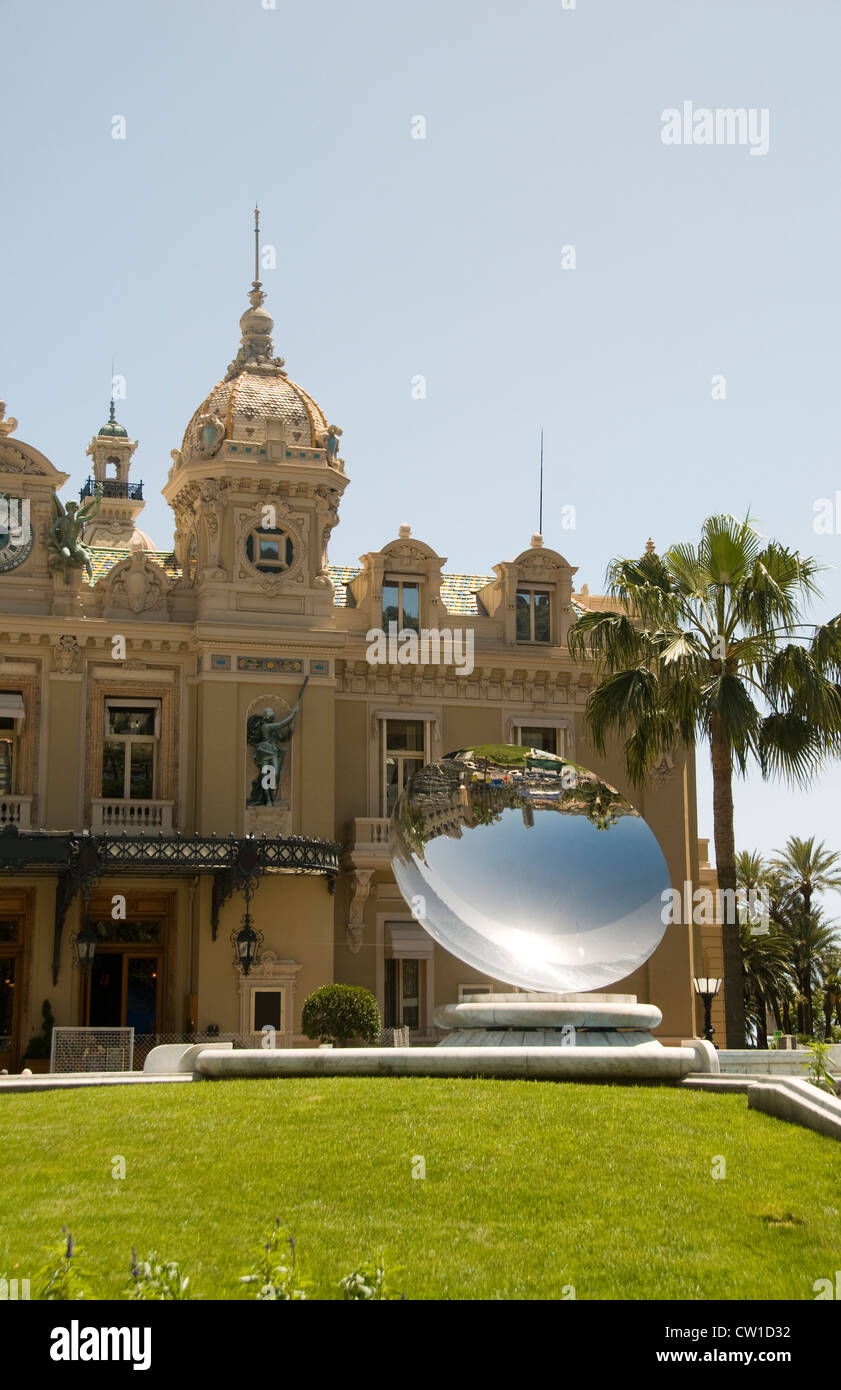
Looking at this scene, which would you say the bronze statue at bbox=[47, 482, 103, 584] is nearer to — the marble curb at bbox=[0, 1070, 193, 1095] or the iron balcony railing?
the marble curb at bbox=[0, 1070, 193, 1095]

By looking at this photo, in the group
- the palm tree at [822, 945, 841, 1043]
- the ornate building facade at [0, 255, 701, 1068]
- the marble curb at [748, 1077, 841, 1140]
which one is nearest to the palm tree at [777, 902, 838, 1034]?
the palm tree at [822, 945, 841, 1043]

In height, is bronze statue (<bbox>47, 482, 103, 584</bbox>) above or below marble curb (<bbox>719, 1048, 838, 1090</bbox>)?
above

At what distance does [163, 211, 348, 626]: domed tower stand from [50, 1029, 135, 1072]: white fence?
38.4ft

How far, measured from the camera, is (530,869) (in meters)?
25.9

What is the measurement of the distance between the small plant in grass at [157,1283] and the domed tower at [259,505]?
90.0ft

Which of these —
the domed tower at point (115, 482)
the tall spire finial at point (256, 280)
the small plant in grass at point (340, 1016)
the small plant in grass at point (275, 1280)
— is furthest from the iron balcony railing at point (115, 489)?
the small plant in grass at point (275, 1280)

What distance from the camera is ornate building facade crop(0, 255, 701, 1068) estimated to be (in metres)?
36.6

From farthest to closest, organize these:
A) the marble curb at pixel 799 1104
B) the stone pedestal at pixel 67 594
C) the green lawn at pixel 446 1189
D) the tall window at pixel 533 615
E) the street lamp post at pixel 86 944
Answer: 1. the tall window at pixel 533 615
2. the stone pedestal at pixel 67 594
3. the street lamp post at pixel 86 944
4. the marble curb at pixel 799 1104
5. the green lawn at pixel 446 1189

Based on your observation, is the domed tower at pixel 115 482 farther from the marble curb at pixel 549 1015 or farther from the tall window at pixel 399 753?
the marble curb at pixel 549 1015

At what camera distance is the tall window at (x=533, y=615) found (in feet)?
138

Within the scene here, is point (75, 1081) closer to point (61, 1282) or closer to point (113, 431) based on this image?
point (61, 1282)

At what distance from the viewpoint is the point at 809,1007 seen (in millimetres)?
59875

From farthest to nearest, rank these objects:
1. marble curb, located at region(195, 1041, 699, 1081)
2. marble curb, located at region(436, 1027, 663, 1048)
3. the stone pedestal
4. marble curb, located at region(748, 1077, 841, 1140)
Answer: the stone pedestal, marble curb, located at region(436, 1027, 663, 1048), marble curb, located at region(195, 1041, 699, 1081), marble curb, located at region(748, 1077, 841, 1140)
